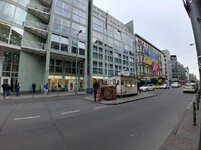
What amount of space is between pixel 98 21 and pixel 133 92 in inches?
1078

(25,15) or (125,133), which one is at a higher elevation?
(25,15)

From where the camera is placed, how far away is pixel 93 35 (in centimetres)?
3916

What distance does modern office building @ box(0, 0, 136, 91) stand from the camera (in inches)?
992

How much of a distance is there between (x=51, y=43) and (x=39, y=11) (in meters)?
6.57

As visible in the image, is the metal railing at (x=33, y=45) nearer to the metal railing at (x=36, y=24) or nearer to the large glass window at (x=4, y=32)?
the large glass window at (x=4, y=32)

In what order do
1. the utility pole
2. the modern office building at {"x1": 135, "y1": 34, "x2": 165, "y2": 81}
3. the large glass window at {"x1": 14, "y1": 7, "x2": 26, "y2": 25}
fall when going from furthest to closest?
the modern office building at {"x1": 135, "y1": 34, "x2": 165, "y2": 81} → the large glass window at {"x1": 14, "y1": 7, "x2": 26, "y2": 25} → the utility pole

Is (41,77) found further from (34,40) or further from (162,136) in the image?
(162,136)

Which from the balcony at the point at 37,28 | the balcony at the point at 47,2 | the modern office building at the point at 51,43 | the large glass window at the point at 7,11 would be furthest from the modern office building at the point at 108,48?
the large glass window at the point at 7,11

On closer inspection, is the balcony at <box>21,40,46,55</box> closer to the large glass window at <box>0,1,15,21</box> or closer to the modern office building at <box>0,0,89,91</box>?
the modern office building at <box>0,0,89,91</box>

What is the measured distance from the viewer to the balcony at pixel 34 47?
25916 millimetres

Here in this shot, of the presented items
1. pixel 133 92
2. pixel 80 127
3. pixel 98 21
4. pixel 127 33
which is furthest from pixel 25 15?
pixel 127 33

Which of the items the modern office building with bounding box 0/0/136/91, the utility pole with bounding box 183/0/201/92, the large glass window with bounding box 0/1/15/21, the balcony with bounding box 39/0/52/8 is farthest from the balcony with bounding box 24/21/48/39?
the utility pole with bounding box 183/0/201/92

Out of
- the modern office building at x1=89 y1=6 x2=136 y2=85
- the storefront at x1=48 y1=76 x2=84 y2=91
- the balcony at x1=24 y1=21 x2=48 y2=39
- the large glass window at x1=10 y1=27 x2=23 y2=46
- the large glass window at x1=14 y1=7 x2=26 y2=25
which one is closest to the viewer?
the large glass window at x1=10 y1=27 x2=23 y2=46

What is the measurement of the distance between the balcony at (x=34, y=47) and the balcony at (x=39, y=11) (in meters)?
6.21
